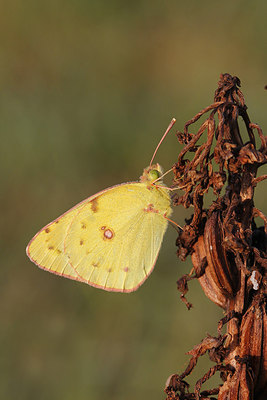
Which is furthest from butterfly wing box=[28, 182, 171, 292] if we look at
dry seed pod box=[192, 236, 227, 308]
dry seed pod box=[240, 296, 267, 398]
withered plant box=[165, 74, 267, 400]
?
dry seed pod box=[240, 296, 267, 398]

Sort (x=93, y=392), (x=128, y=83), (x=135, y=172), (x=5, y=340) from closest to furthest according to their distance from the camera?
(x=93, y=392), (x=5, y=340), (x=135, y=172), (x=128, y=83)

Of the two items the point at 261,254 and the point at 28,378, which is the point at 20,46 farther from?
the point at 261,254

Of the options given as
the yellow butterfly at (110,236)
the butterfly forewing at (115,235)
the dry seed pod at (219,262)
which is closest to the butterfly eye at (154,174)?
the yellow butterfly at (110,236)

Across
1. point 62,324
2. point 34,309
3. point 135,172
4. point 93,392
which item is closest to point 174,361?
point 93,392

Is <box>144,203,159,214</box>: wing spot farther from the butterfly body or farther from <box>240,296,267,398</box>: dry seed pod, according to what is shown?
<box>240,296,267,398</box>: dry seed pod

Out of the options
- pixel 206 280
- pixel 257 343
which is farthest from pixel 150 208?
pixel 257 343

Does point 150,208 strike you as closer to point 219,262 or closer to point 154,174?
point 154,174
